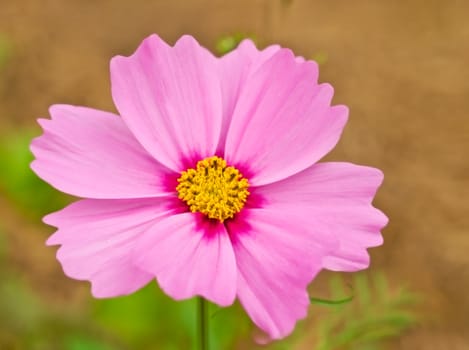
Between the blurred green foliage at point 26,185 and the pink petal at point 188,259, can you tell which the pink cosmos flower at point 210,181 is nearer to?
A: the pink petal at point 188,259

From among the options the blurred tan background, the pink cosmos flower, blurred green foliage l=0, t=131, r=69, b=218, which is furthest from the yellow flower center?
the blurred tan background

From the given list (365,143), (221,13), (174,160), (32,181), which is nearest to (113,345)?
(32,181)

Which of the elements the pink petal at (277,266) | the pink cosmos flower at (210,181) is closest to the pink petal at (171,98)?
the pink cosmos flower at (210,181)

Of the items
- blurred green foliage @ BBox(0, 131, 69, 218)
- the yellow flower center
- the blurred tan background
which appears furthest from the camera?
the blurred tan background

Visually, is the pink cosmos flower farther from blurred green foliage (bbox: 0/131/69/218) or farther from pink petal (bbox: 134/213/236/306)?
blurred green foliage (bbox: 0/131/69/218)

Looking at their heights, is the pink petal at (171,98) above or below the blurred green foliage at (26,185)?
above

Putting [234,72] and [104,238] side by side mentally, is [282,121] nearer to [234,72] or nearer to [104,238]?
[234,72]

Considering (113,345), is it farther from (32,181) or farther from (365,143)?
(365,143)
